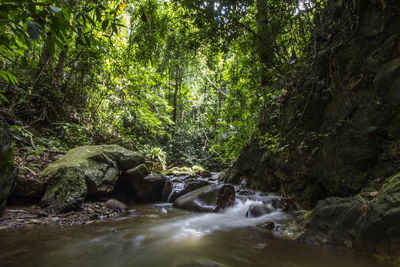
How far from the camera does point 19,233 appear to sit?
2629mm

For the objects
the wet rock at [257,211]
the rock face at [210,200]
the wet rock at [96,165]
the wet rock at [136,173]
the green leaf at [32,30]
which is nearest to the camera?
the green leaf at [32,30]

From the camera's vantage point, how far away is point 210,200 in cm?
486

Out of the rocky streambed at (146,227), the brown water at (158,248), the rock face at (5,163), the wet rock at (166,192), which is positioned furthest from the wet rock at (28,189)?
the wet rock at (166,192)

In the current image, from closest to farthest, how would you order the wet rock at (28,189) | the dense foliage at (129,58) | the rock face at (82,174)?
the dense foliage at (129,58)
the wet rock at (28,189)
the rock face at (82,174)

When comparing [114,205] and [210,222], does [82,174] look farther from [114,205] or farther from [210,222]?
[210,222]

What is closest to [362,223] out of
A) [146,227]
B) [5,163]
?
[146,227]

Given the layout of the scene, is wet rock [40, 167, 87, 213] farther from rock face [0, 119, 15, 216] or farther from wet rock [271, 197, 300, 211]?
wet rock [271, 197, 300, 211]

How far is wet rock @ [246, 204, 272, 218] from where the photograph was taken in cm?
404

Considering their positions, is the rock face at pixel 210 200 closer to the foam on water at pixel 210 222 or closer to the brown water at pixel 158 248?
the foam on water at pixel 210 222

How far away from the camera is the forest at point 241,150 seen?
2.07 m

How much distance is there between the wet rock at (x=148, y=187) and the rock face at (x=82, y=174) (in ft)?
1.65

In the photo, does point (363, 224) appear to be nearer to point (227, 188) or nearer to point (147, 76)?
point (227, 188)

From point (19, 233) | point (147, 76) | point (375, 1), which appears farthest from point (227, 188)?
point (147, 76)

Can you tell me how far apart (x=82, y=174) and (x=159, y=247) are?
247 centimetres
